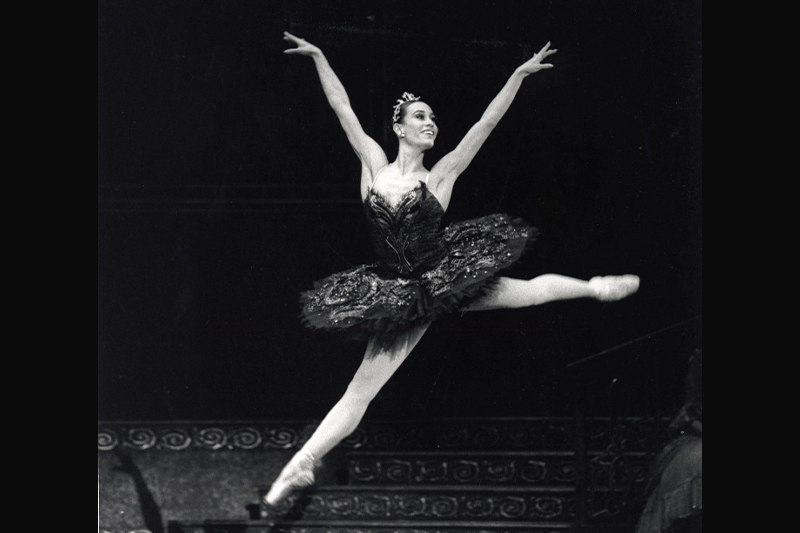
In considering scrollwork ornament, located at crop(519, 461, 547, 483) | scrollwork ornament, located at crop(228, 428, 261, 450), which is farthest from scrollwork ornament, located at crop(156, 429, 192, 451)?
scrollwork ornament, located at crop(519, 461, 547, 483)

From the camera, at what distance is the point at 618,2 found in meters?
6.59

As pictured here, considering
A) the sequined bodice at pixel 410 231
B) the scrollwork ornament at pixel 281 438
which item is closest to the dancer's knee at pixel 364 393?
the scrollwork ornament at pixel 281 438

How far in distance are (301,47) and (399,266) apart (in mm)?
1240

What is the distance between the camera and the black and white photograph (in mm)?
6406

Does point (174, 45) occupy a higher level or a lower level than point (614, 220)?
higher

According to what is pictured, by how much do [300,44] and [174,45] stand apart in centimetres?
67

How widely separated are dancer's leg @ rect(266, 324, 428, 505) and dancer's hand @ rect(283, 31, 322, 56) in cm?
151

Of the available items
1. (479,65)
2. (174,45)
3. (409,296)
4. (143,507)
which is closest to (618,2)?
(479,65)

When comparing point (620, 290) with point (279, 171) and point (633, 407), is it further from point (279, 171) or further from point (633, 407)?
point (279, 171)

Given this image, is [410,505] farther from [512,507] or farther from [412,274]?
[412,274]

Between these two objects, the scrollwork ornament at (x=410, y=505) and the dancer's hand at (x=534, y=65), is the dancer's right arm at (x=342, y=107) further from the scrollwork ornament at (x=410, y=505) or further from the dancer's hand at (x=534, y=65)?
the scrollwork ornament at (x=410, y=505)

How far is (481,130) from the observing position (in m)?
6.48

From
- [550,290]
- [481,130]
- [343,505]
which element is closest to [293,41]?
[481,130]

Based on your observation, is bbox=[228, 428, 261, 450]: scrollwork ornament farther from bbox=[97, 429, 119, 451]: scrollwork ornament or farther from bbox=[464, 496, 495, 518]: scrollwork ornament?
bbox=[464, 496, 495, 518]: scrollwork ornament
